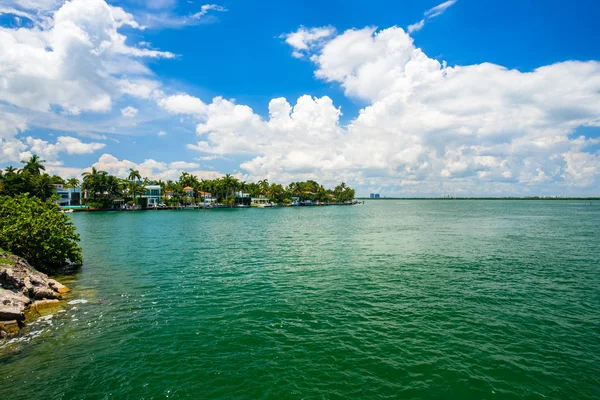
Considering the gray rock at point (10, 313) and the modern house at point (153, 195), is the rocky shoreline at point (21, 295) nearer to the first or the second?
the gray rock at point (10, 313)

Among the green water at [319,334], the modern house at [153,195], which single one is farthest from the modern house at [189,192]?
the green water at [319,334]

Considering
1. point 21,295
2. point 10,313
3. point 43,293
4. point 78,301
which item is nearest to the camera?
point 10,313

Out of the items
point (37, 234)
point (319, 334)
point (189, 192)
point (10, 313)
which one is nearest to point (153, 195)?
point (189, 192)

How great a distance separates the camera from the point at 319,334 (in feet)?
58.7

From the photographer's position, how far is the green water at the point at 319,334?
13.3 metres

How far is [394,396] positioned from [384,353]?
3.22m

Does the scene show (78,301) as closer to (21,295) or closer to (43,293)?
(43,293)

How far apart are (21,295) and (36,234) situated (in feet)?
36.1

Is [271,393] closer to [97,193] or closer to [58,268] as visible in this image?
[58,268]

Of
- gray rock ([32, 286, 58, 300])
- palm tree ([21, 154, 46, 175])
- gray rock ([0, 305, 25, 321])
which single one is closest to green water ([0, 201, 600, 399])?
gray rock ([0, 305, 25, 321])

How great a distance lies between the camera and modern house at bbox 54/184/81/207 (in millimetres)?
162375

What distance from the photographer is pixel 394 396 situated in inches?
495

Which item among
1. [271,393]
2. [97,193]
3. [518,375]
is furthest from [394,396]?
[97,193]

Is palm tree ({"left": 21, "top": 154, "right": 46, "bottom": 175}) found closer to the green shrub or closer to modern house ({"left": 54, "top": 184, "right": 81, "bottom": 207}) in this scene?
modern house ({"left": 54, "top": 184, "right": 81, "bottom": 207})
